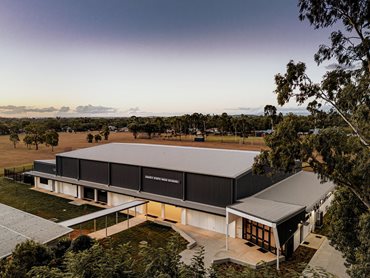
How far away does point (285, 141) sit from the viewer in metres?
11.7

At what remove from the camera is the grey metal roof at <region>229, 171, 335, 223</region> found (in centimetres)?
1748

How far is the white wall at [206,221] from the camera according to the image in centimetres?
2081

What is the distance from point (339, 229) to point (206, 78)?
4618cm

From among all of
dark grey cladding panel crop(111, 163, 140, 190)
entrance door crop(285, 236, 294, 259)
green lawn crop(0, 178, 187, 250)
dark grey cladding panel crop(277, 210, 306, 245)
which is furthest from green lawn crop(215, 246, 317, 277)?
dark grey cladding panel crop(111, 163, 140, 190)

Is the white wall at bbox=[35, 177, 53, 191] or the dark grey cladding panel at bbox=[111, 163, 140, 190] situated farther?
the white wall at bbox=[35, 177, 53, 191]

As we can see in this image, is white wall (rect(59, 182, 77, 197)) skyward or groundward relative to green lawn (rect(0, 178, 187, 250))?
skyward

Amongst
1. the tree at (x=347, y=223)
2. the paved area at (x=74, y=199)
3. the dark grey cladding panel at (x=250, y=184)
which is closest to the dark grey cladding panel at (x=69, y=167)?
the paved area at (x=74, y=199)

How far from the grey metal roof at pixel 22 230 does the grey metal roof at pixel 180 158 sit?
33.2 feet

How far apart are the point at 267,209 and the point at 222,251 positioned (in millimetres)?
4134

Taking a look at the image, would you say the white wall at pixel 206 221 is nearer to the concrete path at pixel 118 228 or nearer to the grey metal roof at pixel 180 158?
the grey metal roof at pixel 180 158

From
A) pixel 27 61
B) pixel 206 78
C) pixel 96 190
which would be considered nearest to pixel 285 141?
pixel 96 190

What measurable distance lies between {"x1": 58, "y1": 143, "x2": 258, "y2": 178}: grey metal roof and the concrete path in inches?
194

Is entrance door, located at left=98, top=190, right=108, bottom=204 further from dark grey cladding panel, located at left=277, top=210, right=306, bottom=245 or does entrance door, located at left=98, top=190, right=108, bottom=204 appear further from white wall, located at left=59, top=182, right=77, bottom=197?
dark grey cladding panel, located at left=277, top=210, right=306, bottom=245

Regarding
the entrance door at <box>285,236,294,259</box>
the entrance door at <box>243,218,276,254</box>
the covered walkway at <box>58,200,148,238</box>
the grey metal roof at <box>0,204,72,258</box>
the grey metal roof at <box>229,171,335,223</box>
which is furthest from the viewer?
the covered walkway at <box>58,200,148,238</box>
